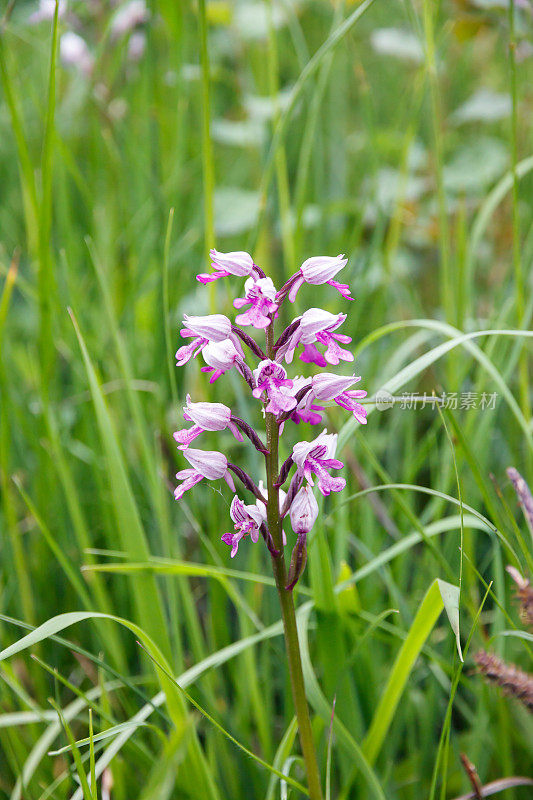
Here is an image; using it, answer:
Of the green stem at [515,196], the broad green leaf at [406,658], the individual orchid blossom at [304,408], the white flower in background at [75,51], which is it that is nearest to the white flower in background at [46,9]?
the white flower in background at [75,51]

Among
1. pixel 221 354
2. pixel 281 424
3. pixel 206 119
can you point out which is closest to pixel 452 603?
pixel 281 424

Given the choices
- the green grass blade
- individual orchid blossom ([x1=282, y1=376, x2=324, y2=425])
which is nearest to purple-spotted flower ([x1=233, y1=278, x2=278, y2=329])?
individual orchid blossom ([x1=282, y1=376, x2=324, y2=425])

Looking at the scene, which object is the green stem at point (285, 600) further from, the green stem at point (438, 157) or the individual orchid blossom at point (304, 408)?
the green stem at point (438, 157)

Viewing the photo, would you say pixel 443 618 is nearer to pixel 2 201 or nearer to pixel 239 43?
pixel 239 43

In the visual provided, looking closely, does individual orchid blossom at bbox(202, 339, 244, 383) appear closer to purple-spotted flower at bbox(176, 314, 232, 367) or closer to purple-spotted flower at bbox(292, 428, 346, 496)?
purple-spotted flower at bbox(176, 314, 232, 367)

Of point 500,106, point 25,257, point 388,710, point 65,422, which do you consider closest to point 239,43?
point 500,106

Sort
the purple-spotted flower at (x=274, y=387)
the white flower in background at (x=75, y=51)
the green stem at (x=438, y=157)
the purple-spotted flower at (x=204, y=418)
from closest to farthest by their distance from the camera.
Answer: the purple-spotted flower at (x=274, y=387), the purple-spotted flower at (x=204, y=418), the green stem at (x=438, y=157), the white flower in background at (x=75, y=51)

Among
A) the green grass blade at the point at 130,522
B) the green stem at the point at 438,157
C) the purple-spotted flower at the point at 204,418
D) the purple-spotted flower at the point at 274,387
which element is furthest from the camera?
the green stem at the point at 438,157

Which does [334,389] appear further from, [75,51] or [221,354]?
[75,51]
